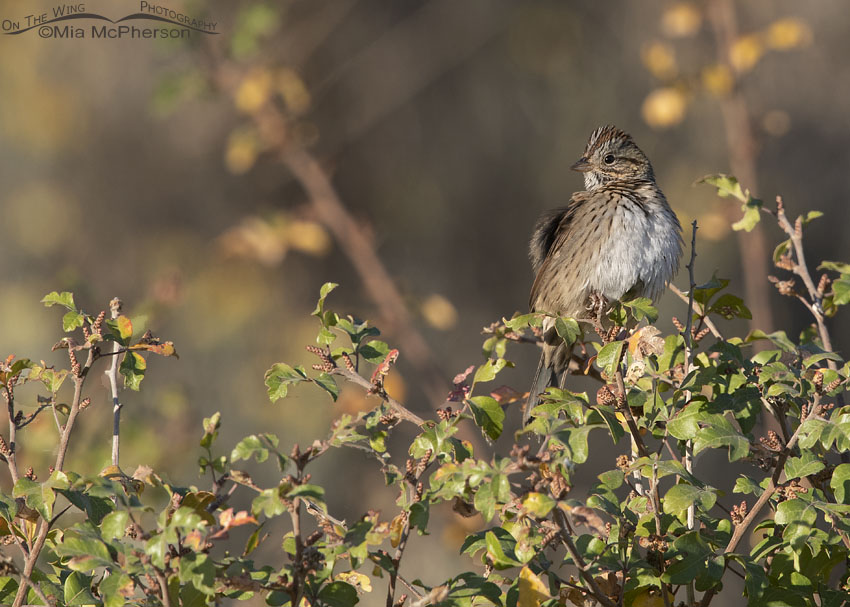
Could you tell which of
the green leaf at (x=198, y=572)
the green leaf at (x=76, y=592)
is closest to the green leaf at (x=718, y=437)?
the green leaf at (x=198, y=572)

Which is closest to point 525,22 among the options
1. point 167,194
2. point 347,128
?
point 347,128

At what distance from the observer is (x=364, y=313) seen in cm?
598

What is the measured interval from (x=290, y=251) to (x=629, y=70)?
2.99 m

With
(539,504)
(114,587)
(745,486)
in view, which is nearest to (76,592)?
(114,587)

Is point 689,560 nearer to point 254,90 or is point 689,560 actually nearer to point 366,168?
point 254,90

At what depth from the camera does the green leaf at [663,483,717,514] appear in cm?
147

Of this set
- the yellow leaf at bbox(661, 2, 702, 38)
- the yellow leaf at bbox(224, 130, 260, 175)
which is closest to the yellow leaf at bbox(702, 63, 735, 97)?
the yellow leaf at bbox(661, 2, 702, 38)

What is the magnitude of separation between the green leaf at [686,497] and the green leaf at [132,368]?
3.01ft

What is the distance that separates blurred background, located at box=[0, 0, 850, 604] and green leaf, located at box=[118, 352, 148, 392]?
3.75 m

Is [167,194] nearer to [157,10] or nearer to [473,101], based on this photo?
[157,10]

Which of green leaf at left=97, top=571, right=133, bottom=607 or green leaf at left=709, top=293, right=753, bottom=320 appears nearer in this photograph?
green leaf at left=97, top=571, right=133, bottom=607

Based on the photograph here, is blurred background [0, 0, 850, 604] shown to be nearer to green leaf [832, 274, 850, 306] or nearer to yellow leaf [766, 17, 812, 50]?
yellow leaf [766, 17, 812, 50]

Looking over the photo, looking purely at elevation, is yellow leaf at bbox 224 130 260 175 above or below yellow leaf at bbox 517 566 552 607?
above

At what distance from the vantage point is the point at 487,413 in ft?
5.12
